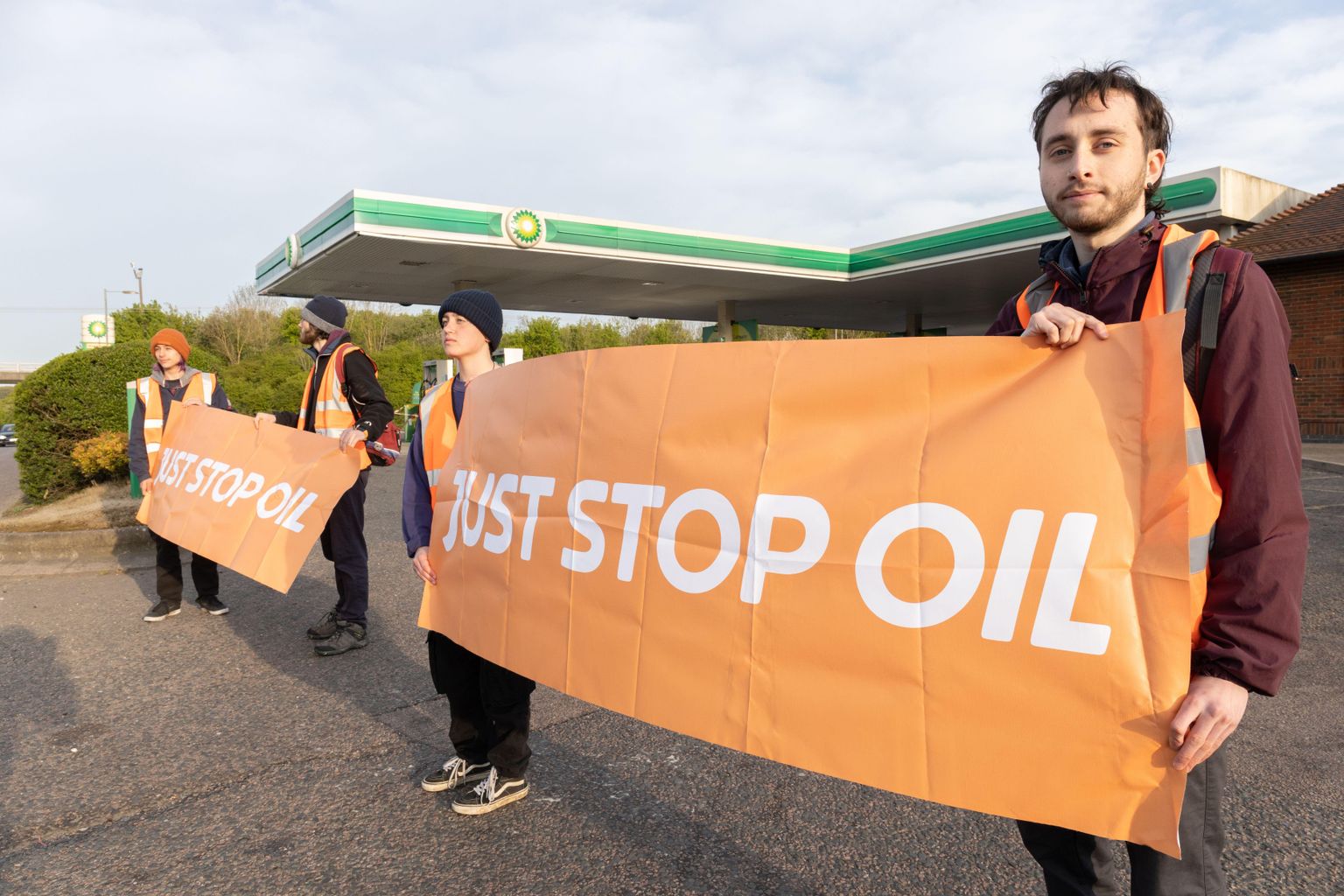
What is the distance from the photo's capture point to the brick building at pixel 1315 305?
17812 mm

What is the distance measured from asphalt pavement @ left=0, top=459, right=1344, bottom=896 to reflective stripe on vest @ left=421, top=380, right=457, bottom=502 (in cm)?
122

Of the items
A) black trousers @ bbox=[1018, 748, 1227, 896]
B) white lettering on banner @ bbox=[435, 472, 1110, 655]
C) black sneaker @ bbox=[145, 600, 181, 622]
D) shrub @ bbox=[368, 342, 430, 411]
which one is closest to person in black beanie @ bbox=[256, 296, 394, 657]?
black sneaker @ bbox=[145, 600, 181, 622]

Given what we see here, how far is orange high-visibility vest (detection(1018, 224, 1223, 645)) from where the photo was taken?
148 cm

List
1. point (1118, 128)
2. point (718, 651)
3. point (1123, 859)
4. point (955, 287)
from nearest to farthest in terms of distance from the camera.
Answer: point (1118, 128), point (718, 651), point (1123, 859), point (955, 287)

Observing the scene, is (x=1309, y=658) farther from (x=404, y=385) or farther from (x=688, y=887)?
(x=404, y=385)

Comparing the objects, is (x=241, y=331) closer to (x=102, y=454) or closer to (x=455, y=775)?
(x=102, y=454)

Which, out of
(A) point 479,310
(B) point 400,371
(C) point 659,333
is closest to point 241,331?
(B) point 400,371

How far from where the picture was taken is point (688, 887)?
259 cm

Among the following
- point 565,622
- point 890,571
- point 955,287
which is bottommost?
point 565,622

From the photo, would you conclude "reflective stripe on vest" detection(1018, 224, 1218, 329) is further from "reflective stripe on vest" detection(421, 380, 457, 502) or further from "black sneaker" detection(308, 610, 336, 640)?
"black sneaker" detection(308, 610, 336, 640)

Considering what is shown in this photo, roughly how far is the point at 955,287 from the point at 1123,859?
24.6 metres

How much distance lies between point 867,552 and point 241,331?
43.7 meters

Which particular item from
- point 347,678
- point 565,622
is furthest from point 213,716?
point 565,622

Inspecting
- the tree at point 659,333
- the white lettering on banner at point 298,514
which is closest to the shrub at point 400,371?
the tree at point 659,333
